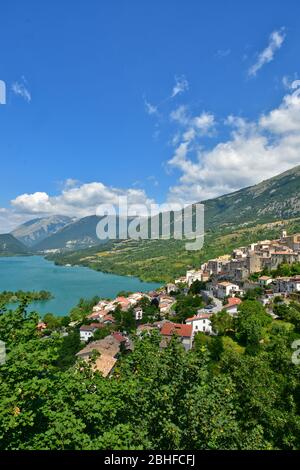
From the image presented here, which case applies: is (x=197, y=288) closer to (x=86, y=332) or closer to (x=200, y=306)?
(x=200, y=306)

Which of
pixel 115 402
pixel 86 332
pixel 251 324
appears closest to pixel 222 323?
pixel 251 324

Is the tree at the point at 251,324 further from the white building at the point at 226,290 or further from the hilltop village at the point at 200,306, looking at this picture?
the white building at the point at 226,290

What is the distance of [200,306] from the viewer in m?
45.4

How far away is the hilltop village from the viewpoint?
3294cm

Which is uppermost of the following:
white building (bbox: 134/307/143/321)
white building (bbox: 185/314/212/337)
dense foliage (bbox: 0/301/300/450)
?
dense foliage (bbox: 0/301/300/450)

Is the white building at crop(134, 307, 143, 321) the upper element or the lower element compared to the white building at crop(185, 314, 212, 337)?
lower

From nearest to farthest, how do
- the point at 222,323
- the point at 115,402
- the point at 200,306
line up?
the point at 115,402, the point at 222,323, the point at 200,306

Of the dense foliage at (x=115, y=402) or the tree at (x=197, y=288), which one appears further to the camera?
the tree at (x=197, y=288)

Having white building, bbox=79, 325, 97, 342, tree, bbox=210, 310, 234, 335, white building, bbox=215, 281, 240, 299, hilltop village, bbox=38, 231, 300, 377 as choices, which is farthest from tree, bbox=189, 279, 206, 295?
tree, bbox=210, 310, 234, 335

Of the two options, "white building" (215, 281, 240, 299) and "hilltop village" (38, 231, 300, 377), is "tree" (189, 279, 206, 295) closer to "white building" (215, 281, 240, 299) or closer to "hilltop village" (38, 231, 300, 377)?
"hilltop village" (38, 231, 300, 377)

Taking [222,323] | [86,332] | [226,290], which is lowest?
[86,332]

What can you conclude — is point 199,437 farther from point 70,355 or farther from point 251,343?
point 70,355

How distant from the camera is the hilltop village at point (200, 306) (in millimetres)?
32941

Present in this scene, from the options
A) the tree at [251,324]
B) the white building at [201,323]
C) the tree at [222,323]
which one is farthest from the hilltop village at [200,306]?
the tree at [251,324]
